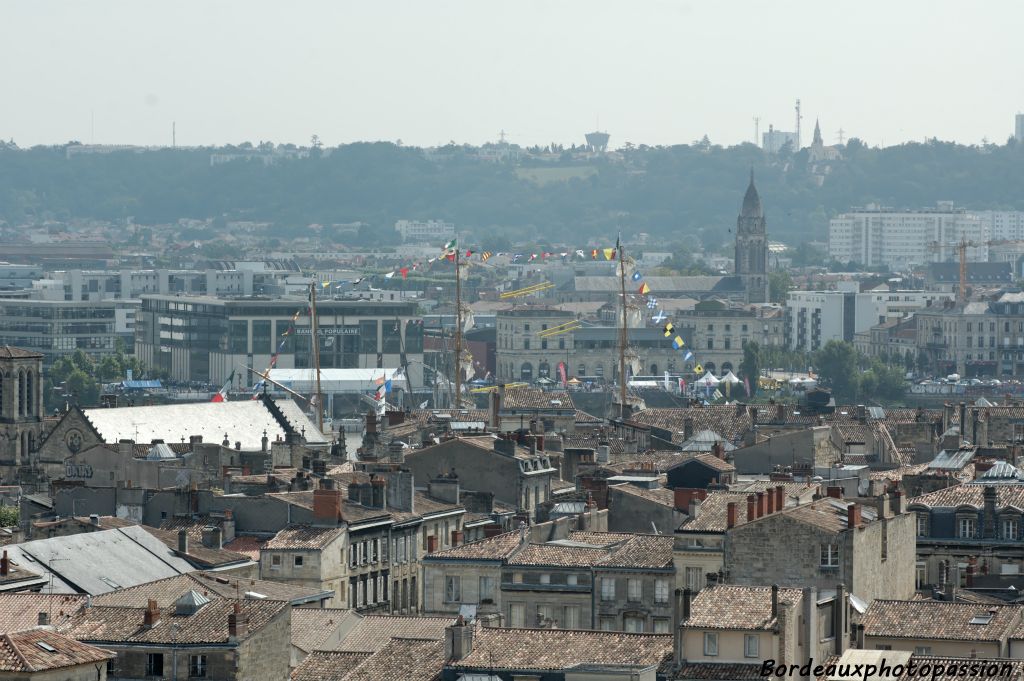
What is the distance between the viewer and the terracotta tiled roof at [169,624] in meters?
46.2

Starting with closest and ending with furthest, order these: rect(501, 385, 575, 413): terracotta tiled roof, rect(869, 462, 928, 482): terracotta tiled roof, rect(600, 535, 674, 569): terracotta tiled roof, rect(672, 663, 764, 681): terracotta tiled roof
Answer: rect(672, 663, 764, 681): terracotta tiled roof < rect(600, 535, 674, 569): terracotta tiled roof < rect(869, 462, 928, 482): terracotta tiled roof < rect(501, 385, 575, 413): terracotta tiled roof

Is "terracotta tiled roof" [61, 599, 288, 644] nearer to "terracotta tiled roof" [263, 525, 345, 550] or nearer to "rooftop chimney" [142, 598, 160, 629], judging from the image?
"rooftop chimney" [142, 598, 160, 629]

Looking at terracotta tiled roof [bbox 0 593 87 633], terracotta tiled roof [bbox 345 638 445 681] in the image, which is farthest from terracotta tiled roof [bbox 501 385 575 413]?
terracotta tiled roof [bbox 345 638 445 681]

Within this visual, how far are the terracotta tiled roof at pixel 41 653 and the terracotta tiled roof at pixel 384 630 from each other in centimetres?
912

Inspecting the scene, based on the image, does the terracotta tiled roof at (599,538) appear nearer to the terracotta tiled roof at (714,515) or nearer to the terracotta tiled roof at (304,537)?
the terracotta tiled roof at (714,515)

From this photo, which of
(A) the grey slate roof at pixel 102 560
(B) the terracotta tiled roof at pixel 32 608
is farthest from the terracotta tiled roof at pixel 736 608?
(A) the grey slate roof at pixel 102 560

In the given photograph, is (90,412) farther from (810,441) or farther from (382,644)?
(382,644)

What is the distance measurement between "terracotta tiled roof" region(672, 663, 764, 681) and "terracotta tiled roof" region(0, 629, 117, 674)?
7.46 meters

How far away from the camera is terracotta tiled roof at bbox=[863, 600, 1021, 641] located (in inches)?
A: 1816

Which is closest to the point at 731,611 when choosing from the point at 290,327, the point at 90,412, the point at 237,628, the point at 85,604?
the point at 237,628

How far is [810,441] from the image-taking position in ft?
278

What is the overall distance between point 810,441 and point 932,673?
4450 cm

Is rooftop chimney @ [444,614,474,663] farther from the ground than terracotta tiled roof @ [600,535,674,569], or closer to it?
farther from the ground

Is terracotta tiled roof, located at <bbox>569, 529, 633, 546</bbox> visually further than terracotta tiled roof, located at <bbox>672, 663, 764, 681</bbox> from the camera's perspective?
Yes
